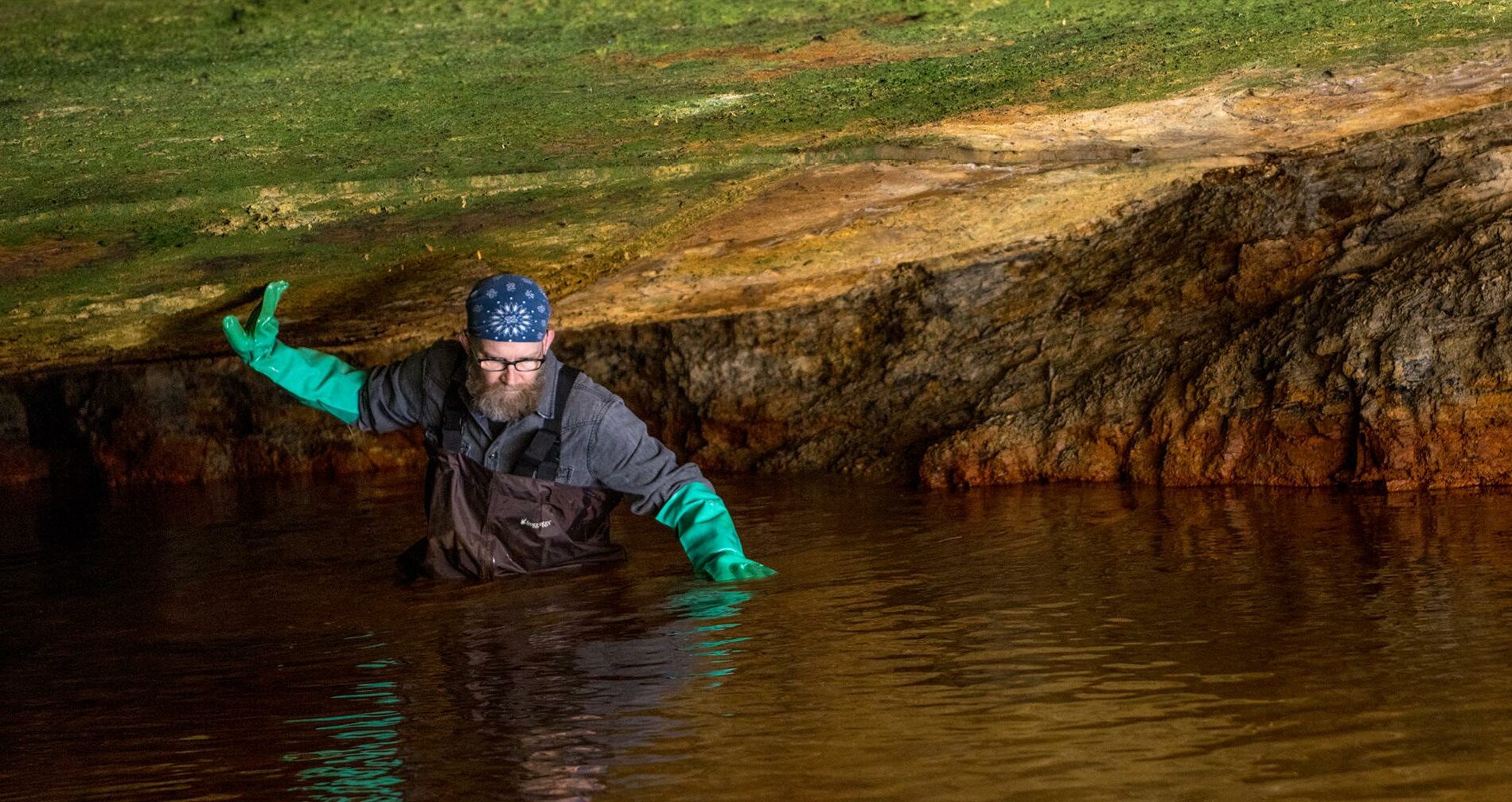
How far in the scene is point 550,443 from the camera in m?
4.94

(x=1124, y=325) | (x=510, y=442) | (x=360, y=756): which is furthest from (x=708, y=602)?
(x=1124, y=325)

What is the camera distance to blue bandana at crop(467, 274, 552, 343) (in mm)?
4750

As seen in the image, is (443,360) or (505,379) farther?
(443,360)

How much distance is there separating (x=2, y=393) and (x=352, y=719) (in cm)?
954

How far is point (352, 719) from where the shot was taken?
11.1 ft

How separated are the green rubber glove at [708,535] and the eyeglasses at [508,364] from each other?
61cm

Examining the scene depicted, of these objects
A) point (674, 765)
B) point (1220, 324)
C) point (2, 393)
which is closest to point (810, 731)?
point (674, 765)

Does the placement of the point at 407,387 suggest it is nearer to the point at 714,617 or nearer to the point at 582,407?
the point at 582,407

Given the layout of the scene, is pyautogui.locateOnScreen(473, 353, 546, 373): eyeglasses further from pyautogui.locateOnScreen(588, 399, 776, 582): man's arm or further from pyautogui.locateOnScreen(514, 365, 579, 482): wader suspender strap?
pyautogui.locateOnScreen(588, 399, 776, 582): man's arm

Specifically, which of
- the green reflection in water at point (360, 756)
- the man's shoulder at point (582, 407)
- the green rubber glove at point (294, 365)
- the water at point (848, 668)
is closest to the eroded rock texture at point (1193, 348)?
the water at point (848, 668)

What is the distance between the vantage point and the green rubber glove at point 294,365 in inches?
200

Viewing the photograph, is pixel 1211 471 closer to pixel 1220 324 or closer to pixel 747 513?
pixel 1220 324

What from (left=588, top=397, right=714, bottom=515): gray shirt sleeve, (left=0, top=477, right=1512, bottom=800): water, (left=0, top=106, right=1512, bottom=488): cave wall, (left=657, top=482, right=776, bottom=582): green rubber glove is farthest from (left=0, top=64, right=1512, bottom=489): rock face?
(left=657, top=482, right=776, bottom=582): green rubber glove

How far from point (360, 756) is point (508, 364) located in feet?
6.32
